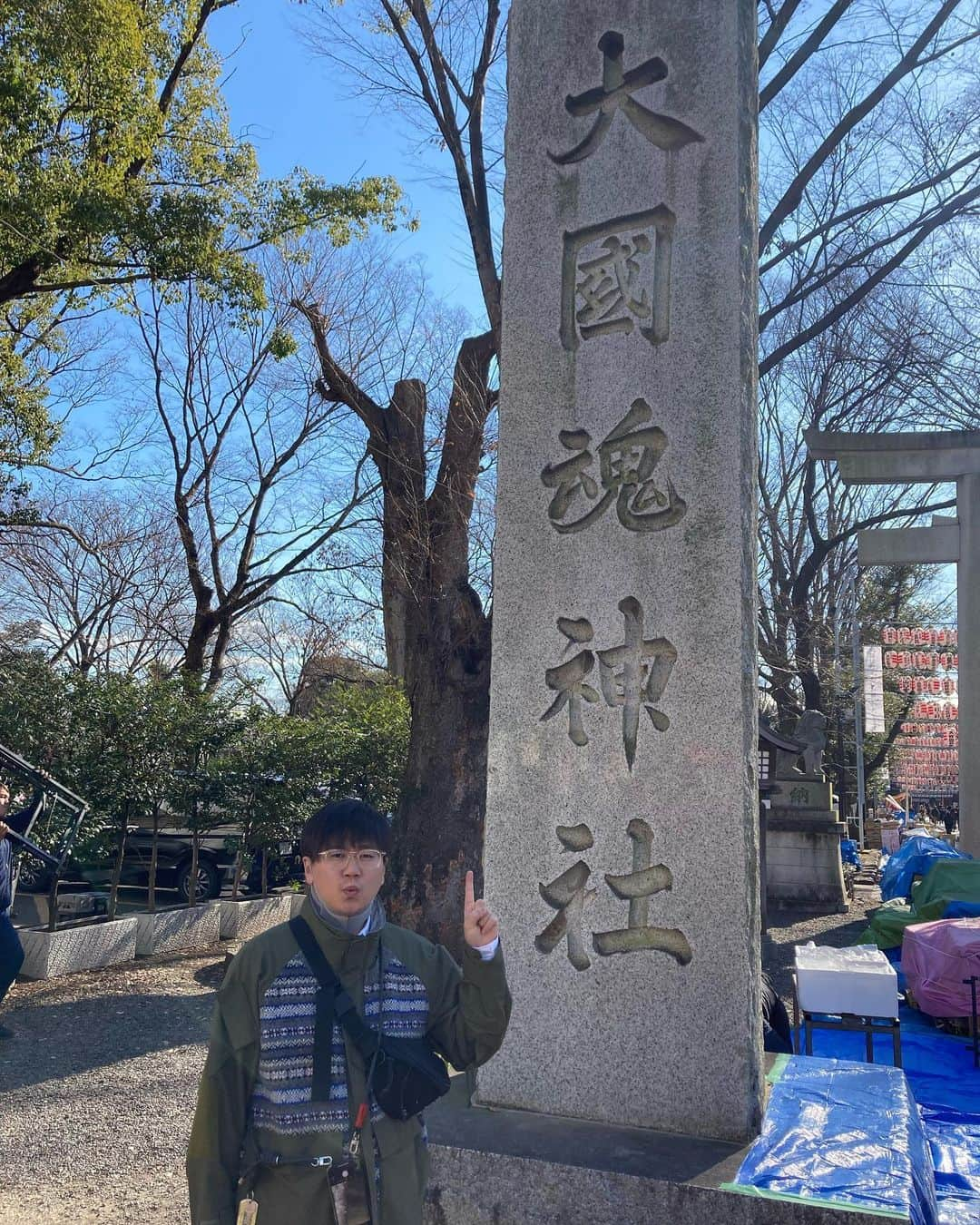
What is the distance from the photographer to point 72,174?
881 centimetres

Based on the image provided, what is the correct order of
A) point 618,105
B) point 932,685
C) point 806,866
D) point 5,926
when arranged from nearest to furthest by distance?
point 618,105 → point 5,926 → point 806,866 → point 932,685

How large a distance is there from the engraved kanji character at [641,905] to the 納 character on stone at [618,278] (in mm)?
1766

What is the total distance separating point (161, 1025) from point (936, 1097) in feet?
16.4

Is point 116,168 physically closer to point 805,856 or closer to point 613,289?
point 613,289

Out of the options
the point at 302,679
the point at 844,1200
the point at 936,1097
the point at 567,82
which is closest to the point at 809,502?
the point at 302,679

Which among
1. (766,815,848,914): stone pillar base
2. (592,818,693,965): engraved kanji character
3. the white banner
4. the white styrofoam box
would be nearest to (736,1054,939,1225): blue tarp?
(592,818,693,965): engraved kanji character

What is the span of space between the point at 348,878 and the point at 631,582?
176cm

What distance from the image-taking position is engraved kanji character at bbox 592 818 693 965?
335 cm

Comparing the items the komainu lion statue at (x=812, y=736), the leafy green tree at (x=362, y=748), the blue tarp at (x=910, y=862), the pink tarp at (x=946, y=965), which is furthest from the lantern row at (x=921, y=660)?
the pink tarp at (x=946, y=965)

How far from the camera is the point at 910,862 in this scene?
12.3 meters

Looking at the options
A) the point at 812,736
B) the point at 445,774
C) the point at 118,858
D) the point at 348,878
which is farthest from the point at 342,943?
the point at 812,736

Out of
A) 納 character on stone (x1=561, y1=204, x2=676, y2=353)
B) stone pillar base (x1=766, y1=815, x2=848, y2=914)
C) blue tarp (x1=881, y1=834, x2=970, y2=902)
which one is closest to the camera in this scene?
納 character on stone (x1=561, y1=204, x2=676, y2=353)

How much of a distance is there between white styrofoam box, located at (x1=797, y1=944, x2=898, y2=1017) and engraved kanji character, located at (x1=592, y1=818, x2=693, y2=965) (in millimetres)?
2067

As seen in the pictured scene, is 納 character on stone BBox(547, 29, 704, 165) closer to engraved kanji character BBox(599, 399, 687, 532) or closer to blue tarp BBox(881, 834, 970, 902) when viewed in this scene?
engraved kanji character BBox(599, 399, 687, 532)
